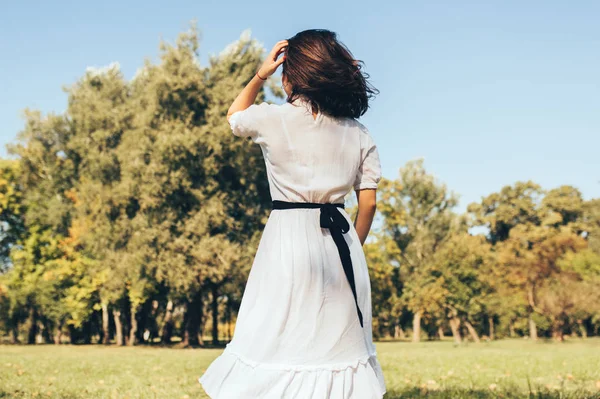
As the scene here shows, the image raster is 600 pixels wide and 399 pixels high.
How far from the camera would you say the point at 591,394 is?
6.38m

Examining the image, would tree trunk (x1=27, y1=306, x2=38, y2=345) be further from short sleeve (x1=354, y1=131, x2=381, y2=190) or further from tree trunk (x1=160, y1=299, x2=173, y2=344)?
short sleeve (x1=354, y1=131, x2=381, y2=190)

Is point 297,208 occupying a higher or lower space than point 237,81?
lower

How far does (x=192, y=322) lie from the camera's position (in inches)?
1286

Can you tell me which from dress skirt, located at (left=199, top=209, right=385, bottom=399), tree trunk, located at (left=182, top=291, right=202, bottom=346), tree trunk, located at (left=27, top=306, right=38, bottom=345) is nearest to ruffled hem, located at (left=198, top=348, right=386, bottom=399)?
dress skirt, located at (left=199, top=209, right=385, bottom=399)

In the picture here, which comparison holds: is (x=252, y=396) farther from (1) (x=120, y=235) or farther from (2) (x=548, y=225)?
(2) (x=548, y=225)

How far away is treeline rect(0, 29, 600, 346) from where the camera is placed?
28.9 metres

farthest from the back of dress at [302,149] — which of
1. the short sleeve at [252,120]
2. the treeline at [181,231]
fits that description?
the treeline at [181,231]

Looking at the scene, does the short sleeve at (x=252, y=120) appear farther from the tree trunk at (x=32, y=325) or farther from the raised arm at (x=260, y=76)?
the tree trunk at (x=32, y=325)

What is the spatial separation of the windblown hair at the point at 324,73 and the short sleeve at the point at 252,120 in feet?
0.55

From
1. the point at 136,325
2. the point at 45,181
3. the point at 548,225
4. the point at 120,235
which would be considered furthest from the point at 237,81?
the point at 548,225

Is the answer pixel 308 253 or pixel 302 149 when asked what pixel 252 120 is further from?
pixel 308 253

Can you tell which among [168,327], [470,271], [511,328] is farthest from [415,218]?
[168,327]

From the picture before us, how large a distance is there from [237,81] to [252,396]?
94.4 ft

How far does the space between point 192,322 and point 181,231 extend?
627cm
